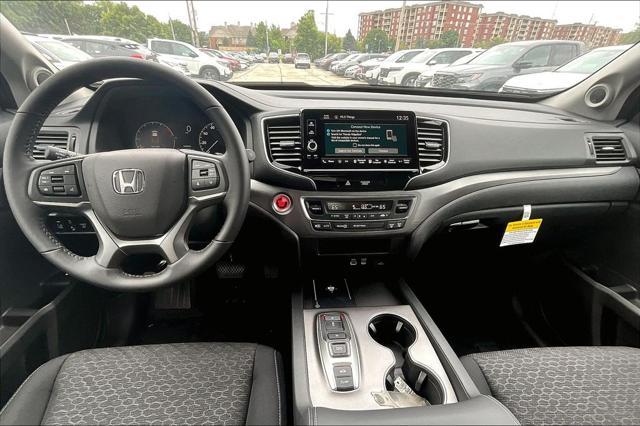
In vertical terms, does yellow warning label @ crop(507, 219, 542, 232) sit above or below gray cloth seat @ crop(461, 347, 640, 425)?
above

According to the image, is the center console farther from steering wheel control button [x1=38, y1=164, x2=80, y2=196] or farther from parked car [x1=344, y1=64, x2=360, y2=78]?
parked car [x1=344, y1=64, x2=360, y2=78]

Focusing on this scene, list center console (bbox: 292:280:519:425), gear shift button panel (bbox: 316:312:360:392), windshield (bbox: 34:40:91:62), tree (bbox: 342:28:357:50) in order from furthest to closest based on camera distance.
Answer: tree (bbox: 342:28:357:50)
windshield (bbox: 34:40:91:62)
gear shift button panel (bbox: 316:312:360:392)
center console (bbox: 292:280:519:425)

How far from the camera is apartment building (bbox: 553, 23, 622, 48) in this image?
1659 mm

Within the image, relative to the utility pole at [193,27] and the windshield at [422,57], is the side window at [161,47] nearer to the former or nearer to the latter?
the utility pole at [193,27]

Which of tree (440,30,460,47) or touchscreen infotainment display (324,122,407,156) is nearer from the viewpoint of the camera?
touchscreen infotainment display (324,122,407,156)

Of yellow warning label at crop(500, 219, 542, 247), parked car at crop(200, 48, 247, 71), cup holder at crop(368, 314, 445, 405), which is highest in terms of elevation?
parked car at crop(200, 48, 247, 71)

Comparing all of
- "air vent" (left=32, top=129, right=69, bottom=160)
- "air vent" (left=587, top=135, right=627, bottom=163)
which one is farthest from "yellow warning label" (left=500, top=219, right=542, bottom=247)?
"air vent" (left=32, top=129, right=69, bottom=160)

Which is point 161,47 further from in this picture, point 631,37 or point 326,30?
point 631,37

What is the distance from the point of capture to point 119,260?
1.10m

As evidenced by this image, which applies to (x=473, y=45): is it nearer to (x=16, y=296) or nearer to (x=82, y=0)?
(x=82, y=0)

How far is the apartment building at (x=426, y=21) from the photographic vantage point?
1.71 meters

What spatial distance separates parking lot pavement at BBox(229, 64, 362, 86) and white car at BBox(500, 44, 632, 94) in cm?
106

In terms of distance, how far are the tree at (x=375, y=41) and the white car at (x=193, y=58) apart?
2.31 ft

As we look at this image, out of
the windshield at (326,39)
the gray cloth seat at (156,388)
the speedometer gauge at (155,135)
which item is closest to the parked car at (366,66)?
the windshield at (326,39)
